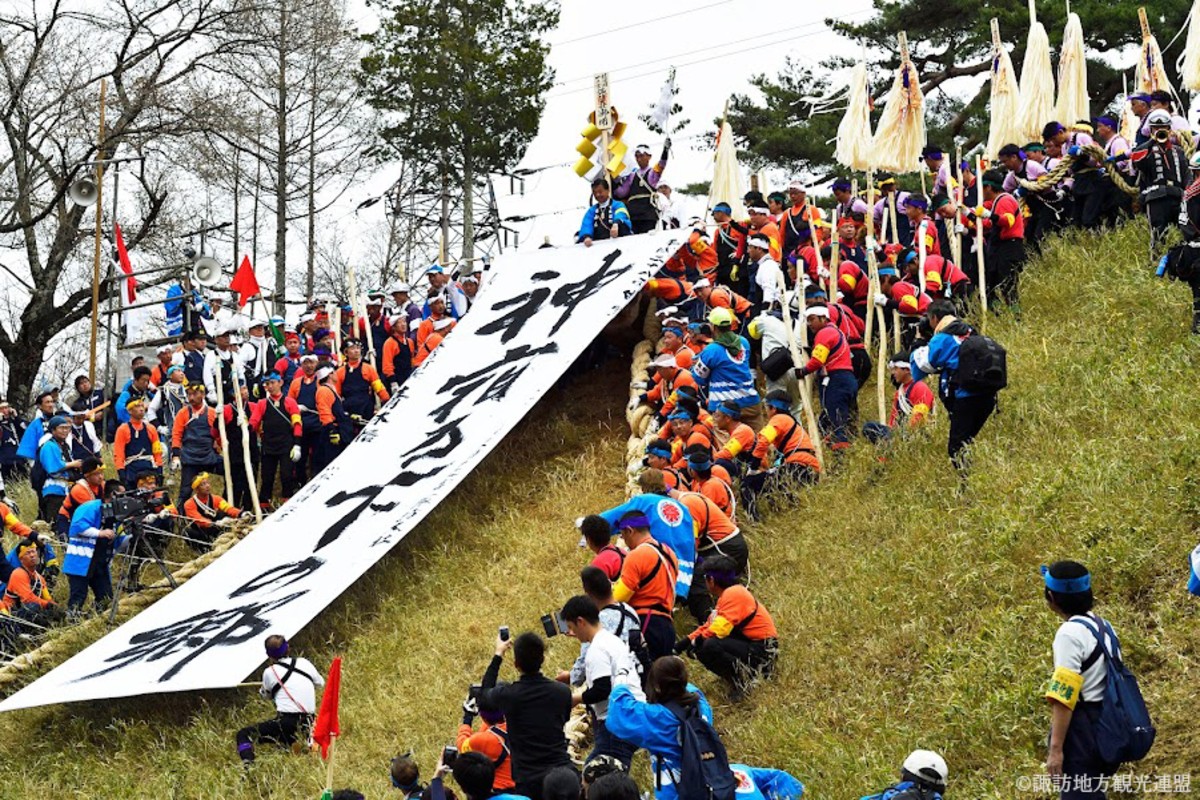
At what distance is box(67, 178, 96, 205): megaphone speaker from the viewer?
22203mm

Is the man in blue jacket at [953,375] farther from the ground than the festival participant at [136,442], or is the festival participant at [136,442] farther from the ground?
the man in blue jacket at [953,375]

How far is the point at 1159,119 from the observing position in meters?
12.5

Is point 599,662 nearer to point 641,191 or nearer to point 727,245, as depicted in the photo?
point 727,245

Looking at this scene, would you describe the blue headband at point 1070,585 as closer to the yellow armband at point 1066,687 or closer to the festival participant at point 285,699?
the yellow armband at point 1066,687

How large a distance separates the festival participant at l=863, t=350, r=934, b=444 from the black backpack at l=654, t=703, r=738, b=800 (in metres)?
5.53

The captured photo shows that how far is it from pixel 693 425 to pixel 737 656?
3227 millimetres

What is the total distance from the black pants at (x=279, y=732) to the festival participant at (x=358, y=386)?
17.9 ft

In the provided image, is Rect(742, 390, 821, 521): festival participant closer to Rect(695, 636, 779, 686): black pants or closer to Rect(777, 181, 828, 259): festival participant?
Rect(695, 636, 779, 686): black pants

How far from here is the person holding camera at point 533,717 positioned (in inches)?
302

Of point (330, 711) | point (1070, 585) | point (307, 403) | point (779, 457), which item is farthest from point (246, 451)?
point (1070, 585)

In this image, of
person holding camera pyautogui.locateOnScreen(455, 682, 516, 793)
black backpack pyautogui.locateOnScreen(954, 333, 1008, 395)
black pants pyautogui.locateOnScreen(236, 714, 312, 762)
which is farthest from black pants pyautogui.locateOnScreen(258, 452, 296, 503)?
person holding camera pyautogui.locateOnScreen(455, 682, 516, 793)

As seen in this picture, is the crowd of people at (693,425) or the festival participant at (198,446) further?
the festival participant at (198,446)

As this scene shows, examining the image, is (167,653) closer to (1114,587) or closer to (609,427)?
(609,427)

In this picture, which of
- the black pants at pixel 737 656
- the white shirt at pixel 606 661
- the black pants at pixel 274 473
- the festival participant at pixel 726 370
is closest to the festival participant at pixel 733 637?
the black pants at pixel 737 656
